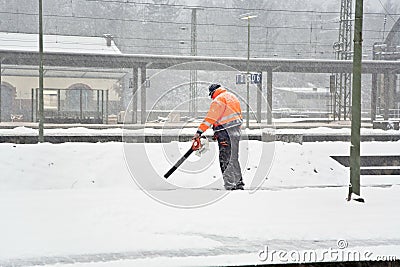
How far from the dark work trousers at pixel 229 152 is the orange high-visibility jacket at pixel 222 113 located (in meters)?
0.12

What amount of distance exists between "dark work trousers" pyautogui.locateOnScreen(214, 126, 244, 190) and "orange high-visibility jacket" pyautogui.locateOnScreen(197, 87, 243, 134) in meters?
0.12

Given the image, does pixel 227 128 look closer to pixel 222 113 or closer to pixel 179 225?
pixel 222 113

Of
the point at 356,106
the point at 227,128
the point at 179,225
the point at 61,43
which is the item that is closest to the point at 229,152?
the point at 227,128

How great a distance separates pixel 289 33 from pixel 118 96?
4294 centimetres

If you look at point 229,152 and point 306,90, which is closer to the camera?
point 229,152

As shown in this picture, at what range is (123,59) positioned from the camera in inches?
1277

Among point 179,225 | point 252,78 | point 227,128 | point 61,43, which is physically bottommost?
point 179,225

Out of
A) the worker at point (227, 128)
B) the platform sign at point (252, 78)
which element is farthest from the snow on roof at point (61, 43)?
the worker at point (227, 128)

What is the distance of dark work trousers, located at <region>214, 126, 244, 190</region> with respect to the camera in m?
9.80

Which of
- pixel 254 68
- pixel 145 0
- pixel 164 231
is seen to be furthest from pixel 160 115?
pixel 164 231

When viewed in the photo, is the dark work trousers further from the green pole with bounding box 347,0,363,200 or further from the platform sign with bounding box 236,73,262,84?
the platform sign with bounding box 236,73,262,84

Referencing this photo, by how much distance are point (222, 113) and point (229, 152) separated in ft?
2.31

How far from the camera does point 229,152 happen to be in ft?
32.3

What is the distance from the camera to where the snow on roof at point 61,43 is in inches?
2045
